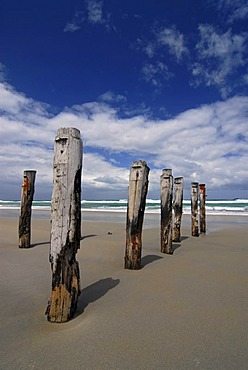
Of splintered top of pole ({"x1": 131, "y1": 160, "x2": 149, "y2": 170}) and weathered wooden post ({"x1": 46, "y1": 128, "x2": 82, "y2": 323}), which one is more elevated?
splintered top of pole ({"x1": 131, "y1": 160, "x2": 149, "y2": 170})

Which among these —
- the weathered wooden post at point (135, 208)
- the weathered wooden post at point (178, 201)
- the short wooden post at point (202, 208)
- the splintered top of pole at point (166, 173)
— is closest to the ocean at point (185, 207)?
the short wooden post at point (202, 208)

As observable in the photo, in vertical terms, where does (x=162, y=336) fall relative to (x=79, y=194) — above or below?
below

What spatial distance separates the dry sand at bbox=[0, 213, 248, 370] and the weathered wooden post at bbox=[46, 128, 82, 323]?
0.98ft

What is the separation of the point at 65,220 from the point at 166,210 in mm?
4583

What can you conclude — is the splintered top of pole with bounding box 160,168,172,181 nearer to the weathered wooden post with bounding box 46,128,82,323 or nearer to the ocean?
the weathered wooden post with bounding box 46,128,82,323

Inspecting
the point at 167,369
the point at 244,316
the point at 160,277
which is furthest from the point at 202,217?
the point at 167,369

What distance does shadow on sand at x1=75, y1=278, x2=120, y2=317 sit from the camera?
11.6 ft

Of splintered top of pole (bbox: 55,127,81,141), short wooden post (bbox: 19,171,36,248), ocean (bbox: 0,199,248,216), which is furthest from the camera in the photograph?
ocean (bbox: 0,199,248,216)

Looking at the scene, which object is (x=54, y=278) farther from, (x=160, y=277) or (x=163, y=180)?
(x=163, y=180)

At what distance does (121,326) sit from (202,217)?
10.1 meters

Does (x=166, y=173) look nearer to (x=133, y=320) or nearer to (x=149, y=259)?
(x=149, y=259)

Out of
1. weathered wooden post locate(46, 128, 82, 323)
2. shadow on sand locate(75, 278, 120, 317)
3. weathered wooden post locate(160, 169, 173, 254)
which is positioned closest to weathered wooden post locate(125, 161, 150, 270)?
shadow on sand locate(75, 278, 120, 317)

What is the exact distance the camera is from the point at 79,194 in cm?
337

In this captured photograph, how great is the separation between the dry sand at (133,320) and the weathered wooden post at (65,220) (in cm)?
30
